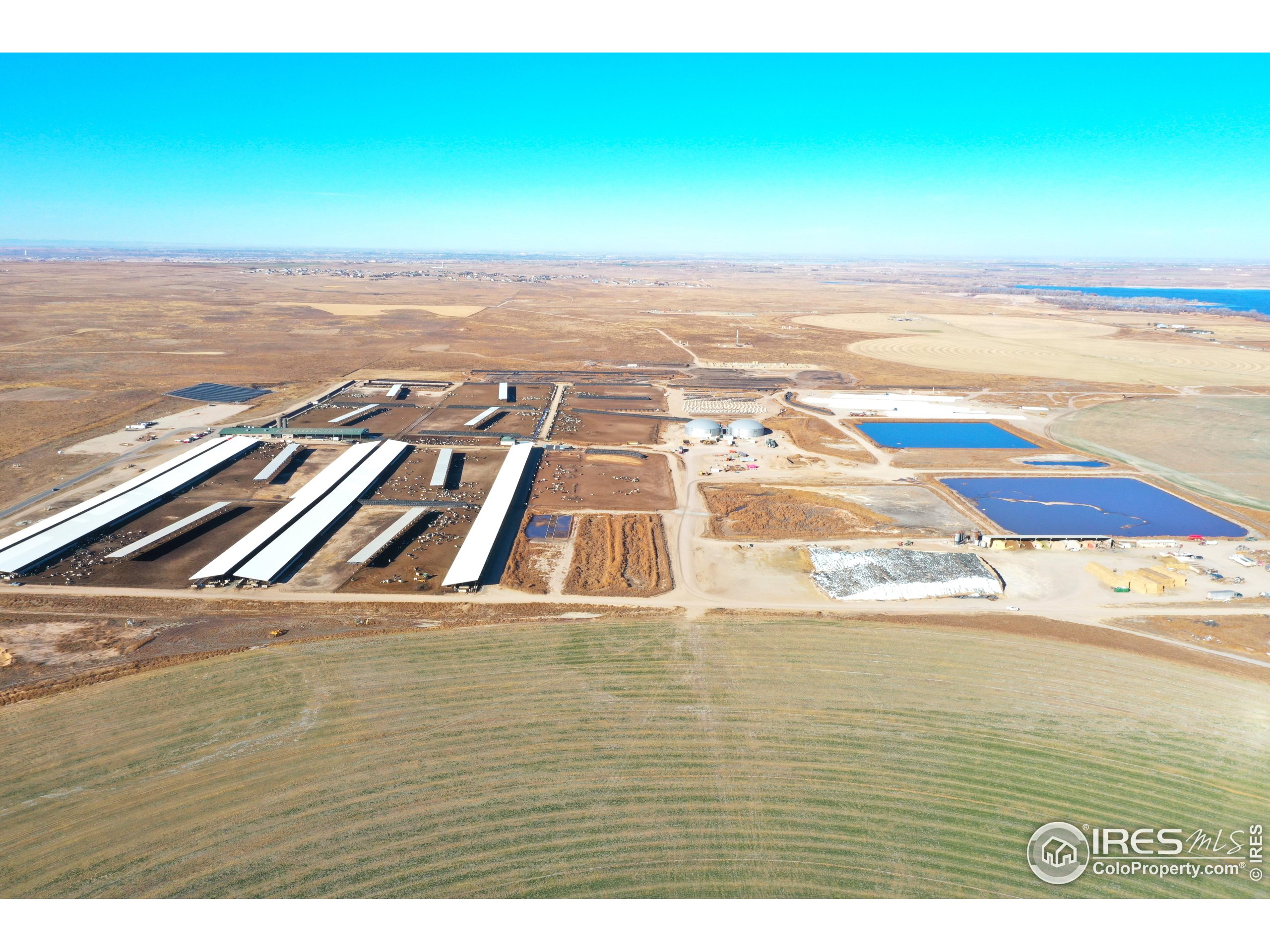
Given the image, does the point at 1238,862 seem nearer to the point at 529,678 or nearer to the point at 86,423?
the point at 529,678

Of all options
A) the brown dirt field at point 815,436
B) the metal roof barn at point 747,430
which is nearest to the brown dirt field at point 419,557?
the metal roof barn at point 747,430

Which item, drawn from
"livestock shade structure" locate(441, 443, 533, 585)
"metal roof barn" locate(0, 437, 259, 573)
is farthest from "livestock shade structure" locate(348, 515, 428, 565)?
"metal roof barn" locate(0, 437, 259, 573)

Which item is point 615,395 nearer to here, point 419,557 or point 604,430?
point 604,430

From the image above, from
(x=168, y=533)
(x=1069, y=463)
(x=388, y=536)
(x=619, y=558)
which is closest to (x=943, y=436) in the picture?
(x=1069, y=463)

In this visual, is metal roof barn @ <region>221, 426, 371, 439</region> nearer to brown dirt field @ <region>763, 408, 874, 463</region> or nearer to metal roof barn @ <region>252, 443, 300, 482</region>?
metal roof barn @ <region>252, 443, 300, 482</region>

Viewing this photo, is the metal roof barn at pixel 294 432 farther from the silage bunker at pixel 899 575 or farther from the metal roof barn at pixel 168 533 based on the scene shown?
the silage bunker at pixel 899 575

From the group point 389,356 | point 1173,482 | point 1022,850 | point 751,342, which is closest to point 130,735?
point 1022,850

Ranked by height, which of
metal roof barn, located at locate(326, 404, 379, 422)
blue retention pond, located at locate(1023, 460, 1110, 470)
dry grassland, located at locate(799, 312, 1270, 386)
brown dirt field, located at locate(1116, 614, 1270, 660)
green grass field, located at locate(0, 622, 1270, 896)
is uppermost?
dry grassland, located at locate(799, 312, 1270, 386)
